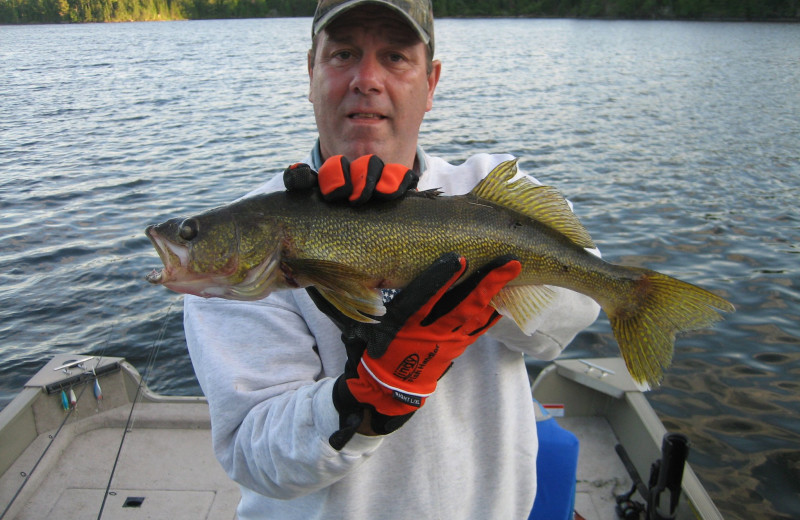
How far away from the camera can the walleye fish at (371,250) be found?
7.61 feet

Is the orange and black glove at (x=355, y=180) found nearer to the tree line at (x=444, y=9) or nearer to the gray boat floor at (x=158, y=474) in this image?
the gray boat floor at (x=158, y=474)

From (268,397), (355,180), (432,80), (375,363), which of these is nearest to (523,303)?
(375,363)

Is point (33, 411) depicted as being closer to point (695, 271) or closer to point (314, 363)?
point (314, 363)

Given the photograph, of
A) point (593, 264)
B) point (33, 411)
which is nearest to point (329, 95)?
point (593, 264)

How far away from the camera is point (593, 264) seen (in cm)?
260

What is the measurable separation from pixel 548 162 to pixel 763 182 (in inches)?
186

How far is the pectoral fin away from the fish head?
0.93 m

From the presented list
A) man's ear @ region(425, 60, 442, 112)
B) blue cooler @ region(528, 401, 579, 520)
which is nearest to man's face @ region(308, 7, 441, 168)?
man's ear @ region(425, 60, 442, 112)

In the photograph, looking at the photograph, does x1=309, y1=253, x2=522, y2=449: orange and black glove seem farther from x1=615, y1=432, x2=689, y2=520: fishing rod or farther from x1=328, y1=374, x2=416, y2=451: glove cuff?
x1=615, y1=432, x2=689, y2=520: fishing rod

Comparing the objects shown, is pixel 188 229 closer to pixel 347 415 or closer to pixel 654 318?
pixel 347 415

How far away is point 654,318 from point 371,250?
50.4 inches

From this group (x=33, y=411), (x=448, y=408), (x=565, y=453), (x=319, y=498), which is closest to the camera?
A: (x=319, y=498)

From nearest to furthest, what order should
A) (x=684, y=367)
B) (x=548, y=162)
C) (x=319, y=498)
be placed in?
(x=319, y=498) → (x=684, y=367) → (x=548, y=162)

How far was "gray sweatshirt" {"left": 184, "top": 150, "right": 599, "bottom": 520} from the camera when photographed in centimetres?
208
